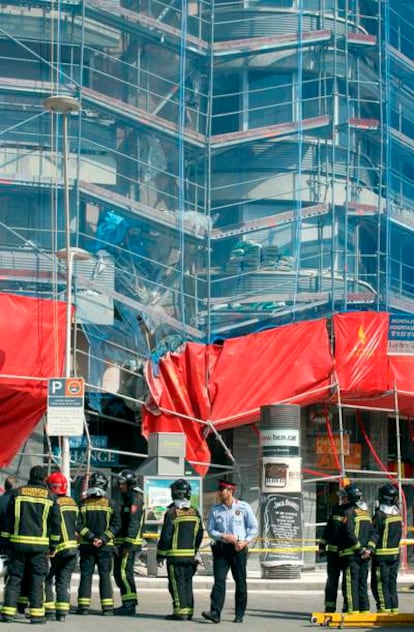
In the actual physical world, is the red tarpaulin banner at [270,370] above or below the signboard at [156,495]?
above

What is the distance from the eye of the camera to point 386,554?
17.9 m

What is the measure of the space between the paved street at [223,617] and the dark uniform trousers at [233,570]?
0.28 meters

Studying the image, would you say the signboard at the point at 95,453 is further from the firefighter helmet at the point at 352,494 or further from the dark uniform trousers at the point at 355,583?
the dark uniform trousers at the point at 355,583

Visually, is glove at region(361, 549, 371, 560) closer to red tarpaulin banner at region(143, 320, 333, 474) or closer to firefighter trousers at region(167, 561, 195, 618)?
firefighter trousers at region(167, 561, 195, 618)

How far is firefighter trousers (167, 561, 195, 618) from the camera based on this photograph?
16641mm

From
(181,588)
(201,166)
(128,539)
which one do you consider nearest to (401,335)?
(201,166)

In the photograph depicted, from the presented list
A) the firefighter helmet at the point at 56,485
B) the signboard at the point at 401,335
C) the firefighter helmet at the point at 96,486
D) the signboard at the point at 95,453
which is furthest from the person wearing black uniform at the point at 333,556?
the signboard at the point at 95,453

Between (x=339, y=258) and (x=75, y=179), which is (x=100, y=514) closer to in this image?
(x=75, y=179)

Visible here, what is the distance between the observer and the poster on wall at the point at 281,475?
25203mm

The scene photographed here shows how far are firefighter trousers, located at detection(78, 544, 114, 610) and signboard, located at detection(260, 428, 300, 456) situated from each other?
842 cm

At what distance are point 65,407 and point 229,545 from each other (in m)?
7.54

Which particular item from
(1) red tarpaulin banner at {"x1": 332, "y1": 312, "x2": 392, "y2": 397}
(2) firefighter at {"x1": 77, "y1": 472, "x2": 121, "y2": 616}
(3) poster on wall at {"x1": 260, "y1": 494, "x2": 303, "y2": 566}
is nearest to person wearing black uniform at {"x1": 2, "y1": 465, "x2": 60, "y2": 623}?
(2) firefighter at {"x1": 77, "y1": 472, "x2": 121, "y2": 616}

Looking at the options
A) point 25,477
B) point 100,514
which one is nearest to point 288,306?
point 25,477

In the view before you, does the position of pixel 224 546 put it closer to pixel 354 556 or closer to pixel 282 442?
pixel 354 556
